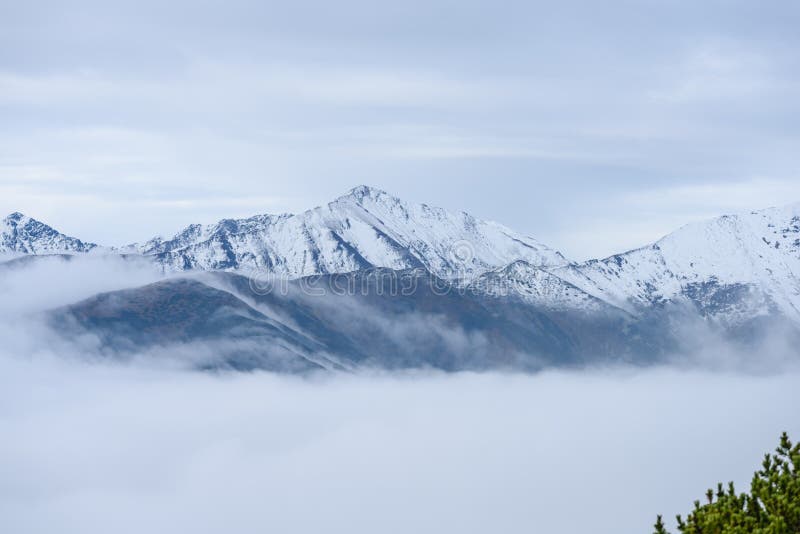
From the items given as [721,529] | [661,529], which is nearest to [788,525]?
[721,529]

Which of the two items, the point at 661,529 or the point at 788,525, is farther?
the point at 661,529

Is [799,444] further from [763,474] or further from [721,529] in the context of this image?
[721,529]

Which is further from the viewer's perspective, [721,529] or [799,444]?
[799,444]

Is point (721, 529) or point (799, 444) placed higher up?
point (799, 444)

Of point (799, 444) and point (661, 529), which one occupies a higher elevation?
point (799, 444)

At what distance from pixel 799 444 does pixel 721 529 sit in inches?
337

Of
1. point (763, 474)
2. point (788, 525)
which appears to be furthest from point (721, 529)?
point (763, 474)

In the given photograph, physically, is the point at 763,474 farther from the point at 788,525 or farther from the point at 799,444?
the point at 788,525

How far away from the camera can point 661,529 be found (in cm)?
5425

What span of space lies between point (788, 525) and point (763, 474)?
6224mm

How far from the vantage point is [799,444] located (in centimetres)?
5528

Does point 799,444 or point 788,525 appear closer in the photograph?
point 788,525

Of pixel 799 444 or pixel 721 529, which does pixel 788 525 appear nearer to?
pixel 721 529

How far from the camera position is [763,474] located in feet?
182
